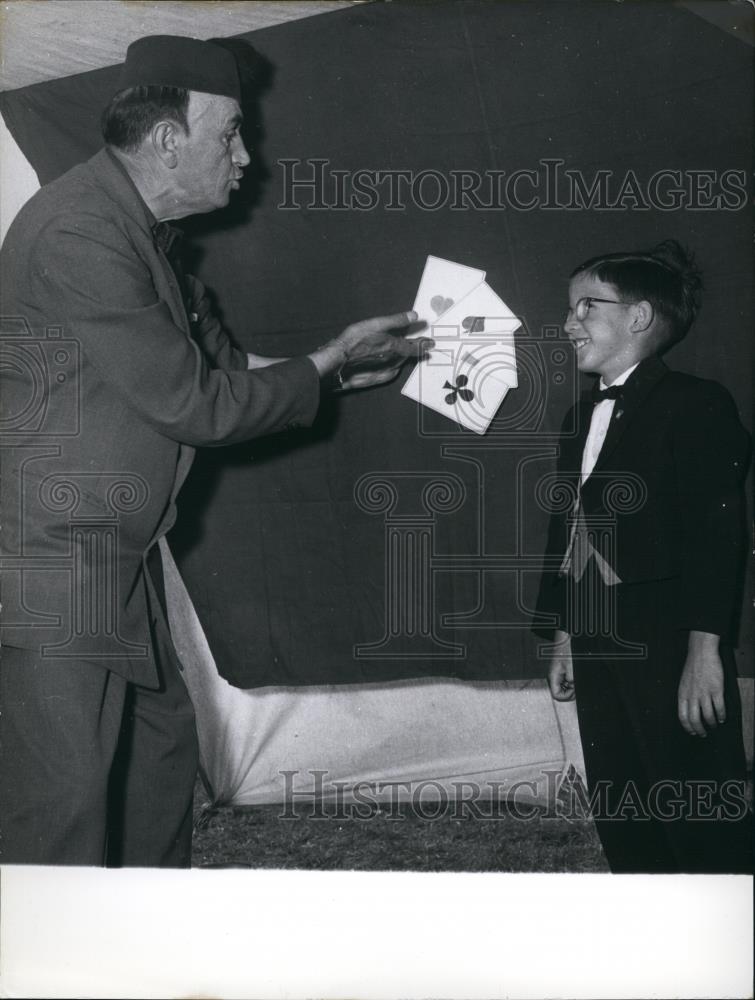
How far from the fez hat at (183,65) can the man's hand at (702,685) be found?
4.91 ft

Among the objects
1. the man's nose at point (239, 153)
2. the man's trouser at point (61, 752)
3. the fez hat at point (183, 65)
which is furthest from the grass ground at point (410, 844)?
the fez hat at point (183, 65)

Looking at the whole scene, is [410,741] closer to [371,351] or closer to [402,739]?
[402,739]

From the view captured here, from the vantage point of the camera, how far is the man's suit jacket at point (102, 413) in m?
1.88

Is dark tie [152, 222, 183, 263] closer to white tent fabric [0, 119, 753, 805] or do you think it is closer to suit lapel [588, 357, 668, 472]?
white tent fabric [0, 119, 753, 805]

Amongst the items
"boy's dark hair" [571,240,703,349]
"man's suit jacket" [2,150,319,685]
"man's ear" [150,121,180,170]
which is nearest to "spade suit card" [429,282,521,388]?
"boy's dark hair" [571,240,703,349]

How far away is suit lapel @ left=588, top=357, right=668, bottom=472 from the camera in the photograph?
6.68 ft

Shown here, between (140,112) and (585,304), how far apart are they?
1016mm

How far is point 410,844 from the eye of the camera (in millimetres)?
2162

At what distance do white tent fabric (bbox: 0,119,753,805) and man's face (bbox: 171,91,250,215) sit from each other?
1.43 feet

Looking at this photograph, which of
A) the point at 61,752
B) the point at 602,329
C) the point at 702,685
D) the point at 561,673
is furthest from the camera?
the point at 561,673

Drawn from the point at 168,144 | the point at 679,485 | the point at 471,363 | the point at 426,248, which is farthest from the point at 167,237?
the point at 679,485

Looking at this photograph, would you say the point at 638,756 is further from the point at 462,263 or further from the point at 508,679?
the point at 462,263

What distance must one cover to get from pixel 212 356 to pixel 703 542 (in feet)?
3.66

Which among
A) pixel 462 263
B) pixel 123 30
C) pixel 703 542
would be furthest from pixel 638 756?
pixel 123 30
